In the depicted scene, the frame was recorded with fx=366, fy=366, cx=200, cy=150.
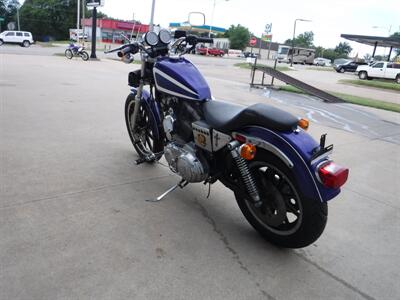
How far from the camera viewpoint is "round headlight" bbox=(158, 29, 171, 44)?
389 centimetres

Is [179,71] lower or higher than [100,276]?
higher

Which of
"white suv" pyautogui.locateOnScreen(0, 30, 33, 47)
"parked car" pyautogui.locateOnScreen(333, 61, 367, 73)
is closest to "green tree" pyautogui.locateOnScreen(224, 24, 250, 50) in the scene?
"parked car" pyautogui.locateOnScreen(333, 61, 367, 73)

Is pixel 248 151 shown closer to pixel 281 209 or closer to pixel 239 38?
pixel 281 209

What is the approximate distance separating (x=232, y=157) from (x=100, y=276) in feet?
4.59

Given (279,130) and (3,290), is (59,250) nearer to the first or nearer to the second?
(3,290)

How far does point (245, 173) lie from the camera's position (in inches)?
117

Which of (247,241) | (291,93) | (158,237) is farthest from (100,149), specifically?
(291,93)

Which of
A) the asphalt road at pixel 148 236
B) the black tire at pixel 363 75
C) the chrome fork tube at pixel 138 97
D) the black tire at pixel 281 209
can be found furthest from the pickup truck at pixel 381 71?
the black tire at pixel 281 209

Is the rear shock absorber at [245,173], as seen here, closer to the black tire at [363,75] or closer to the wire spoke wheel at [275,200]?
the wire spoke wheel at [275,200]

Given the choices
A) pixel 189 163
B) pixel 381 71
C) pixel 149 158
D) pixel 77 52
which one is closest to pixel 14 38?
pixel 77 52

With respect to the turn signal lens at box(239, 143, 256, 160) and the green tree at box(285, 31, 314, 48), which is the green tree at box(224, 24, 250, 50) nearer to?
the green tree at box(285, 31, 314, 48)

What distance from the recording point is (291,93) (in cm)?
1435

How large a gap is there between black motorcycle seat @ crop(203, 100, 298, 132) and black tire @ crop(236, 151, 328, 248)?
0.83 ft

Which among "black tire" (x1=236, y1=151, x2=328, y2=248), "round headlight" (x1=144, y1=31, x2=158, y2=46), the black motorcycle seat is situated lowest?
"black tire" (x1=236, y1=151, x2=328, y2=248)
